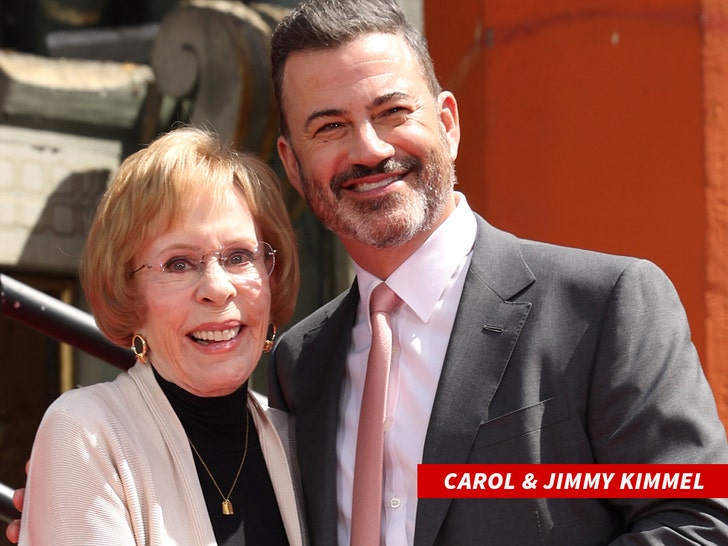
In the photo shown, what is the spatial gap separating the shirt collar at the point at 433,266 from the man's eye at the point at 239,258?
0.99 ft

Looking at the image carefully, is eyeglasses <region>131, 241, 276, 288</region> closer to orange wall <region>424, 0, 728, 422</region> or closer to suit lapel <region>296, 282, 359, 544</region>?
suit lapel <region>296, 282, 359, 544</region>

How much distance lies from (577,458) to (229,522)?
0.71 metres

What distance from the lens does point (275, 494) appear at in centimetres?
254

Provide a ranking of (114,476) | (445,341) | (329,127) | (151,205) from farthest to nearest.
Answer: (329,127), (445,341), (151,205), (114,476)

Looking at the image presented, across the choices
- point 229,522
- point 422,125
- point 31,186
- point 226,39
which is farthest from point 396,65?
point 31,186

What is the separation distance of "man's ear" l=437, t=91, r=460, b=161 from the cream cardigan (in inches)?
34.7

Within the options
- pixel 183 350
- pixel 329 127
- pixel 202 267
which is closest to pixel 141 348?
pixel 183 350

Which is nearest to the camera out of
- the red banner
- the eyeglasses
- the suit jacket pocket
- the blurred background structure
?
the red banner

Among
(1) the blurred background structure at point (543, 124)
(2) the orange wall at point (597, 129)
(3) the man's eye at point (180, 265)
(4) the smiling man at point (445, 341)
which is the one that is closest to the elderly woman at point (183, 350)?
(3) the man's eye at point (180, 265)

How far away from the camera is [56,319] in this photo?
3023 mm

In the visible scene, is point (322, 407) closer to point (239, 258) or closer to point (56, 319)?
point (239, 258)

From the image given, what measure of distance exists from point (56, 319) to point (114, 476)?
2.85 ft

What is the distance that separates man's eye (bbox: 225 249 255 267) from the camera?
8.07 ft

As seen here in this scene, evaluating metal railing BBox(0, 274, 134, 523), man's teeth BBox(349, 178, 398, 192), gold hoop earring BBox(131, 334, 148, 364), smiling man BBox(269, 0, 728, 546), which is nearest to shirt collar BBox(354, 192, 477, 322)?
smiling man BBox(269, 0, 728, 546)
